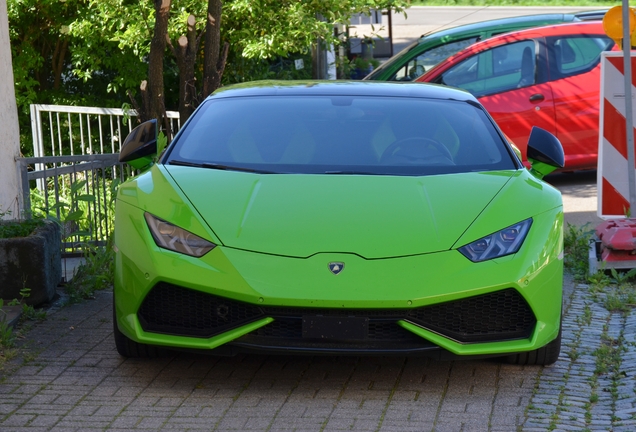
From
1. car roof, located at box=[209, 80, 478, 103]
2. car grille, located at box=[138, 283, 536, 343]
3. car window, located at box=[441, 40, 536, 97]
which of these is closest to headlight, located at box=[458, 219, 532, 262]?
car grille, located at box=[138, 283, 536, 343]

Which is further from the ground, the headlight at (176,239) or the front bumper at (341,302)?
the headlight at (176,239)

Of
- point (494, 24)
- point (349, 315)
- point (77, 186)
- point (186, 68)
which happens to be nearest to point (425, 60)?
point (494, 24)

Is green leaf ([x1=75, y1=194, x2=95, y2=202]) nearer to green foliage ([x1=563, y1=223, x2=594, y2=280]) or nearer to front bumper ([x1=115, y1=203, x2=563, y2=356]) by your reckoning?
front bumper ([x1=115, y1=203, x2=563, y2=356])

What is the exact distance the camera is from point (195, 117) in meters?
5.57

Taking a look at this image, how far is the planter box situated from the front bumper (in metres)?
1.59

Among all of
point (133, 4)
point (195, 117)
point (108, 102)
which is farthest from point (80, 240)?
point (108, 102)

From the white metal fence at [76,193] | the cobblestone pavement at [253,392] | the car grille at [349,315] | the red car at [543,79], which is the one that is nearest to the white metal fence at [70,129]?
the white metal fence at [76,193]

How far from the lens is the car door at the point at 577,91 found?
10.8 meters

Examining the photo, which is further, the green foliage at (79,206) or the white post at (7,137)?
the white post at (7,137)

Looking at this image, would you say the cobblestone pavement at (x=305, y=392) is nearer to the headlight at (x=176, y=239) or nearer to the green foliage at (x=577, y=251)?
the headlight at (x=176, y=239)

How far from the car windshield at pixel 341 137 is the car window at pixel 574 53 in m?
5.59

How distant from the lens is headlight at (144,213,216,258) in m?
4.34

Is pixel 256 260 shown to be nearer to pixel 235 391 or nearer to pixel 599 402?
pixel 235 391

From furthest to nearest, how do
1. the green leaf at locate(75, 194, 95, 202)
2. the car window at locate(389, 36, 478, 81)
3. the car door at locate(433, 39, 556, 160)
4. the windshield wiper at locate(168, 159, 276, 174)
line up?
1. the car window at locate(389, 36, 478, 81)
2. the car door at locate(433, 39, 556, 160)
3. the green leaf at locate(75, 194, 95, 202)
4. the windshield wiper at locate(168, 159, 276, 174)
